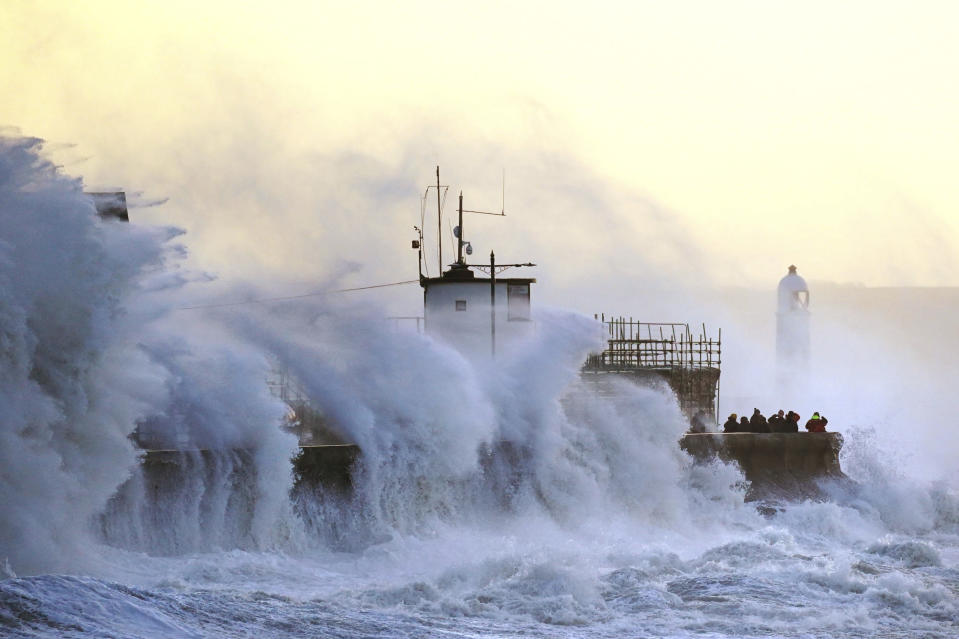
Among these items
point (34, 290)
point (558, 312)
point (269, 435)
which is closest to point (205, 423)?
point (269, 435)

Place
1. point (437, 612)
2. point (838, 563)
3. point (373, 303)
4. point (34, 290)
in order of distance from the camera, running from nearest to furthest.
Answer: point (437, 612)
point (34, 290)
point (838, 563)
point (373, 303)

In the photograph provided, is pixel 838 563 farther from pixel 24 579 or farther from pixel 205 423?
pixel 24 579

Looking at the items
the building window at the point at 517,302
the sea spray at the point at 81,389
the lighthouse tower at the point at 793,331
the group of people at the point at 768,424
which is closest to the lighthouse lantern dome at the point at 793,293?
the lighthouse tower at the point at 793,331

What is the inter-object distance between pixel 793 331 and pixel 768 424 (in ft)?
46.9

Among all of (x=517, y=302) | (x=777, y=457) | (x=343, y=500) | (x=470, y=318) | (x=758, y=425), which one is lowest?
(x=343, y=500)

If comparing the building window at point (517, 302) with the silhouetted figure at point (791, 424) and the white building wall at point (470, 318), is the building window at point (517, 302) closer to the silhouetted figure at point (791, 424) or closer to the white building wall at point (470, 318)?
the white building wall at point (470, 318)

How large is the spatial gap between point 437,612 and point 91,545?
3.80 m

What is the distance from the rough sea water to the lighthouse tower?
16.9 meters

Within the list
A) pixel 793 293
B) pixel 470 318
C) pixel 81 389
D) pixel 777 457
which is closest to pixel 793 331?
pixel 793 293

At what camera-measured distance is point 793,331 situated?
137 ft

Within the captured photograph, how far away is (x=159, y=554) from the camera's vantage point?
16.2 metres

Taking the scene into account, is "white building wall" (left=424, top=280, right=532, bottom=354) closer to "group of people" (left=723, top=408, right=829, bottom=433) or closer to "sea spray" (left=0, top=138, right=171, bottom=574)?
"group of people" (left=723, top=408, right=829, bottom=433)

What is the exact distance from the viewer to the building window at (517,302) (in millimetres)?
27172

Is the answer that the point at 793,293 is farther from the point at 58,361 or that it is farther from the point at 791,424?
the point at 58,361
